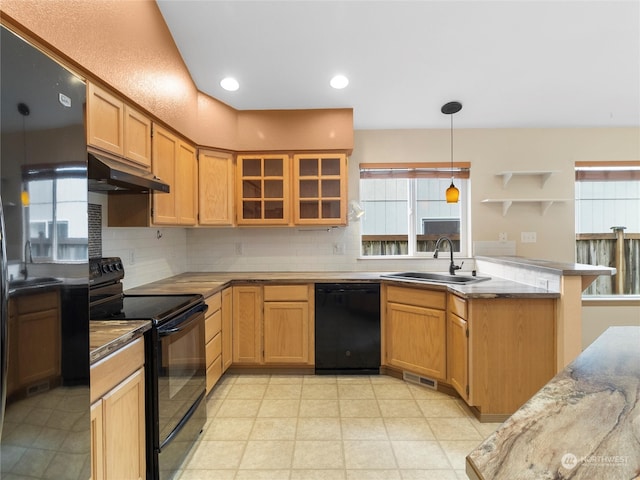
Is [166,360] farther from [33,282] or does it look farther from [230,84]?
[230,84]

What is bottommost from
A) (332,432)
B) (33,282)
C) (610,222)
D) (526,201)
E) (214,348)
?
(332,432)

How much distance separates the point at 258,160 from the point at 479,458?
121 inches

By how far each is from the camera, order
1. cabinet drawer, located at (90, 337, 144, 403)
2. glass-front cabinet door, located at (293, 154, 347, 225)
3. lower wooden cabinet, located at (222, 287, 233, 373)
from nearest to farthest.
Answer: cabinet drawer, located at (90, 337, 144, 403), lower wooden cabinet, located at (222, 287, 233, 373), glass-front cabinet door, located at (293, 154, 347, 225)

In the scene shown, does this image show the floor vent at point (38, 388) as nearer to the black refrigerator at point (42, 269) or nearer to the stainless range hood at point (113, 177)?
the black refrigerator at point (42, 269)

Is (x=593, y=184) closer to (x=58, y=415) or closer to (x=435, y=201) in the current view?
(x=435, y=201)

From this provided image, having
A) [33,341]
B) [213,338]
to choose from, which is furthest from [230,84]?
[33,341]

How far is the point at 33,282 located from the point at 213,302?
1.84 m

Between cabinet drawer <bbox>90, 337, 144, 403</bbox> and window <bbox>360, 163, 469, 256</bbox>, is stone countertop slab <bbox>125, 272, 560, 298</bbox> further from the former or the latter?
cabinet drawer <bbox>90, 337, 144, 403</bbox>

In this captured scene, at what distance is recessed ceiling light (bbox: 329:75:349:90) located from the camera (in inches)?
114

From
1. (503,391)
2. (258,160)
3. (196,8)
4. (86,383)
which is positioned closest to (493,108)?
(258,160)

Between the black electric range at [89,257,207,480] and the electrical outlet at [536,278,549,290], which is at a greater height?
the electrical outlet at [536,278,549,290]

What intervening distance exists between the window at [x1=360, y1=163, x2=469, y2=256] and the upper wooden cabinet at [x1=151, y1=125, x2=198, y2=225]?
1759 millimetres

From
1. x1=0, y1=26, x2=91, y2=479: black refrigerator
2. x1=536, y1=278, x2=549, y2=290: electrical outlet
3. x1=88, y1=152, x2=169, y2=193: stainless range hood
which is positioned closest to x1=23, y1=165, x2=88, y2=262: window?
x1=0, y1=26, x2=91, y2=479: black refrigerator

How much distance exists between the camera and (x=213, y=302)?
101 inches
